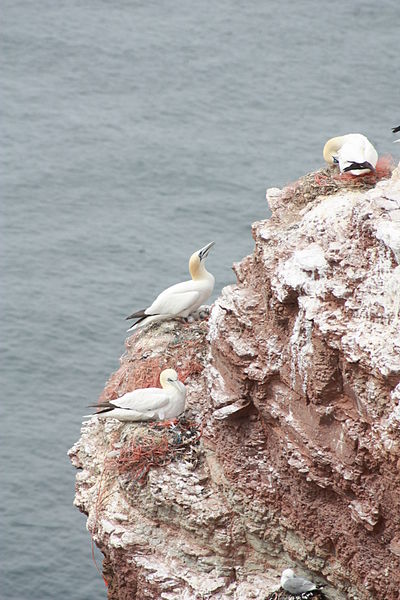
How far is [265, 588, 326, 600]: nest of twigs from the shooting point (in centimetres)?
1015

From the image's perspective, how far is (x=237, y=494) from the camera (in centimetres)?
1066

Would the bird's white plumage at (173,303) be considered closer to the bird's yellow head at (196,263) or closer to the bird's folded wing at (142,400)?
the bird's yellow head at (196,263)

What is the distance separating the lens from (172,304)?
12938 millimetres

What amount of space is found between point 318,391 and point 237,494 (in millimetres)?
1725

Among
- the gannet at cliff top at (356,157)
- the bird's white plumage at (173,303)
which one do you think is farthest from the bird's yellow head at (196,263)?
the gannet at cliff top at (356,157)

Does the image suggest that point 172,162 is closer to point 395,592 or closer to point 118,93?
point 118,93

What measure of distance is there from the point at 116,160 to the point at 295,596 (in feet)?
46.4

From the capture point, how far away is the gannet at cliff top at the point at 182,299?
42.4 feet

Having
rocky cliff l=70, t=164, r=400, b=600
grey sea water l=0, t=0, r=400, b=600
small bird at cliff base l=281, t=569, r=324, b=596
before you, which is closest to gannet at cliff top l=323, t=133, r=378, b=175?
rocky cliff l=70, t=164, r=400, b=600

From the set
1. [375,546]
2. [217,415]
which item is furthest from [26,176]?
[375,546]

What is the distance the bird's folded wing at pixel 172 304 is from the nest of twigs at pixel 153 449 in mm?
1741

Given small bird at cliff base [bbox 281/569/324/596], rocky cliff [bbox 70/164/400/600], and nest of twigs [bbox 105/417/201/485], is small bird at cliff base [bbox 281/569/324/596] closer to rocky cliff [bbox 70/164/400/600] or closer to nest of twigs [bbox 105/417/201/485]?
rocky cliff [bbox 70/164/400/600]

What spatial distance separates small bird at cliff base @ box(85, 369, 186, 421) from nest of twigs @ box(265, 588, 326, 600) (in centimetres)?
205

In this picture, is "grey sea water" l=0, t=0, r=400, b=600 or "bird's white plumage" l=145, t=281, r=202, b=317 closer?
"bird's white plumage" l=145, t=281, r=202, b=317
